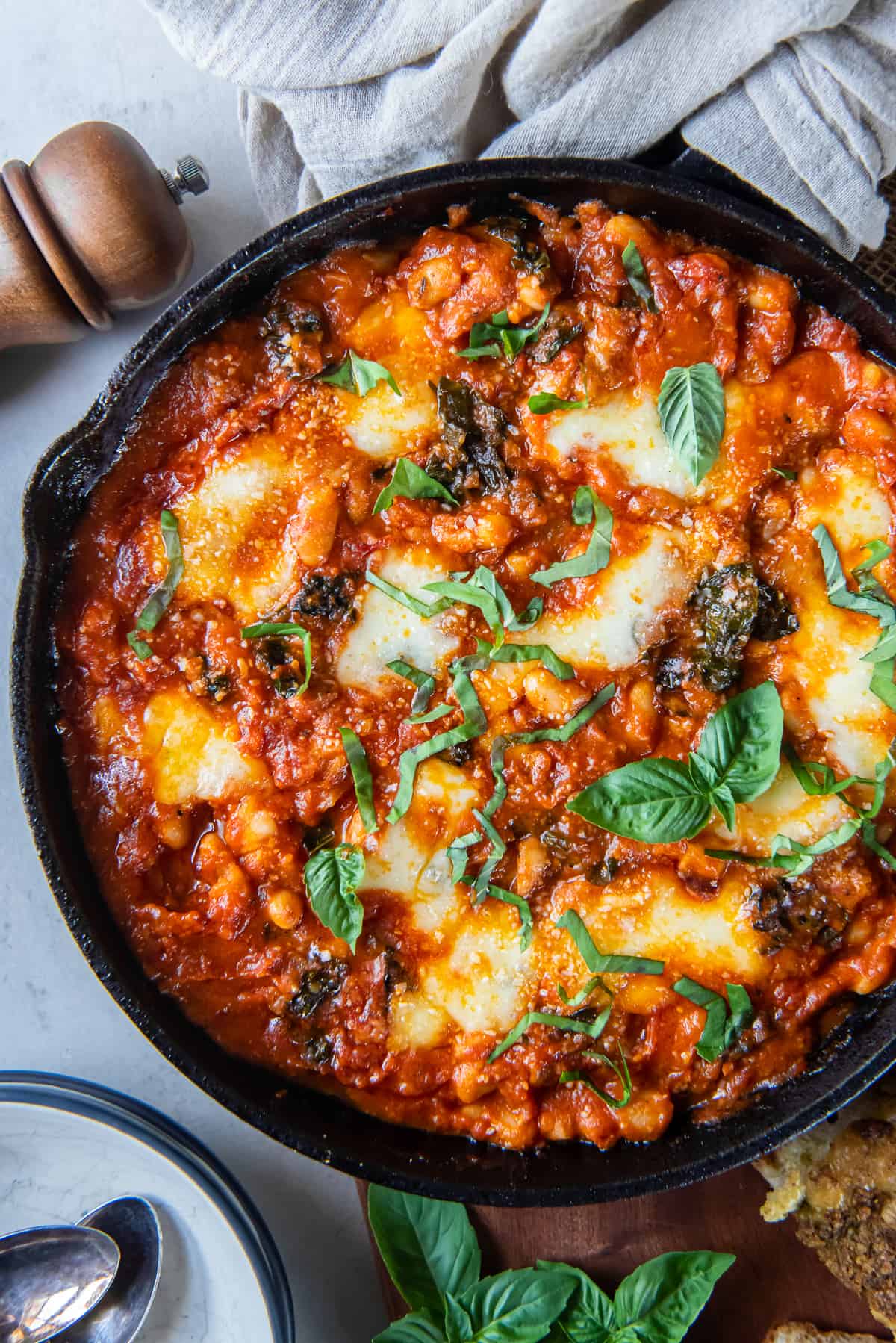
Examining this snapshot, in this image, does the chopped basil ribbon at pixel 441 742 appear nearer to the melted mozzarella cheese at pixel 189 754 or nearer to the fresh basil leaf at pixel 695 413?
the melted mozzarella cheese at pixel 189 754

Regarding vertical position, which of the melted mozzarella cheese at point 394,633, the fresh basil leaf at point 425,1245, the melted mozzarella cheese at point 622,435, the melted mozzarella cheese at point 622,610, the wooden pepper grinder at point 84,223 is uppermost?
the wooden pepper grinder at point 84,223

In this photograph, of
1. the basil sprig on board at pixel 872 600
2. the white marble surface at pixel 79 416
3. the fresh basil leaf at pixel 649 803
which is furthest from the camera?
the white marble surface at pixel 79 416

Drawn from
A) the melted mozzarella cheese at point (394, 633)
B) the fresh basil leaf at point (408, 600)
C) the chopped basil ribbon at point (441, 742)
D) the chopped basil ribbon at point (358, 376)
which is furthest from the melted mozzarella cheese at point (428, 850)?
the chopped basil ribbon at point (358, 376)

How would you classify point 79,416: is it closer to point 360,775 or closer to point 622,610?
point 360,775

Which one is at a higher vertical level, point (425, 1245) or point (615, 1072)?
point (615, 1072)

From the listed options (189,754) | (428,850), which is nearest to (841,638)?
(428,850)

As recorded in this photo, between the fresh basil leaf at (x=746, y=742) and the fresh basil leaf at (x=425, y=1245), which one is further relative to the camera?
the fresh basil leaf at (x=425, y=1245)

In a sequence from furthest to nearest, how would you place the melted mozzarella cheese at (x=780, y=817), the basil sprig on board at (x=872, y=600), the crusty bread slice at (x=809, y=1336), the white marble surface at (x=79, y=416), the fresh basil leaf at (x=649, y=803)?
the white marble surface at (x=79, y=416), the crusty bread slice at (x=809, y=1336), the melted mozzarella cheese at (x=780, y=817), the basil sprig on board at (x=872, y=600), the fresh basil leaf at (x=649, y=803)

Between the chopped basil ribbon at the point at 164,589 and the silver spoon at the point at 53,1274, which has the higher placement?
the chopped basil ribbon at the point at 164,589
